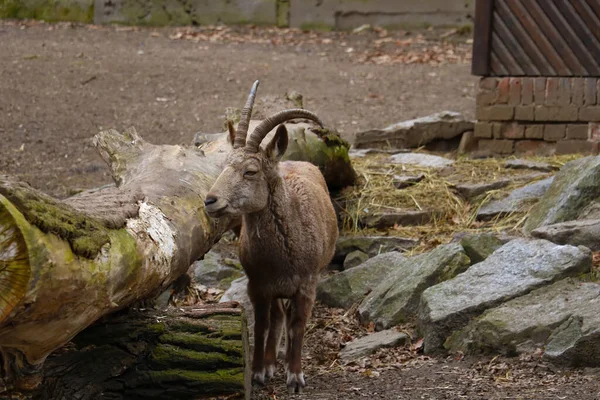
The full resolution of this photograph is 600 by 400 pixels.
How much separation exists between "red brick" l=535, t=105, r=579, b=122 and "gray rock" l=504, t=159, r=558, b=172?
870mm

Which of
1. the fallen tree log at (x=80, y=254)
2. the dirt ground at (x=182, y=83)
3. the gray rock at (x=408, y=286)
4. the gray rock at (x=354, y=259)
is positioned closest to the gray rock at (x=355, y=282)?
the dirt ground at (x=182, y=83)

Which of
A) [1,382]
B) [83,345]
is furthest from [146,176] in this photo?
[1,382]

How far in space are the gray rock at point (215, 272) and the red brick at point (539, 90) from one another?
13.1ft

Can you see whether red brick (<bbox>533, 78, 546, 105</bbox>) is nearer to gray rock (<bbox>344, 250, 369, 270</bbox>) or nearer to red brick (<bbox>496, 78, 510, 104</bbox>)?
red brick (<bbox>496, 78, 510, 104</bbox>)

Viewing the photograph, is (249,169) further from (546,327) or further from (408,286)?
(546,327)

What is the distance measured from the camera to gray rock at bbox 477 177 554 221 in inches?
324

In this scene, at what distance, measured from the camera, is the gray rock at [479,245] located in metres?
7.04

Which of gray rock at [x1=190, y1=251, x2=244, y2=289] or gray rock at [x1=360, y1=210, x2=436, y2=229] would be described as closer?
gray rock at [x1=190, y1=251, x2=244, y2=289]

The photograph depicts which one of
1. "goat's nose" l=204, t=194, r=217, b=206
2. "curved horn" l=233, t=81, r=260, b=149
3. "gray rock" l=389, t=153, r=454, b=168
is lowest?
"gray rock" l=389, t=153, r=454, b=168

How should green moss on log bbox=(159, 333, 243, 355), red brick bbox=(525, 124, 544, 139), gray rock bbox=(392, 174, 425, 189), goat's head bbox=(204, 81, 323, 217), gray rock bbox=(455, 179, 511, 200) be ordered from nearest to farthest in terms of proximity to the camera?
green moss on log bbox=(159, 333, 243, 355)
goat's head bbox=(204, 81, 323, 217)
gray rock bbox=(455, 179, 511, 200)
gray rock bbox=(392, 174, 425, 189)
red brick bbox=(525, 124, 544, 139)

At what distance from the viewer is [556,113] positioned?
10.2 meters

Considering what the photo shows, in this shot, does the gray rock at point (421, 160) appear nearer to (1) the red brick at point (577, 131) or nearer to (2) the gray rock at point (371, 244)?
(1) the red brick at point (577, 131)

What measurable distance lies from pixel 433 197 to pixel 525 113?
6.95 ft

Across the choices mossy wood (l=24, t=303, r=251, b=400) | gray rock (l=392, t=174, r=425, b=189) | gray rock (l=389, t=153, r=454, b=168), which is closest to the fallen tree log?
mossy wood (l=24, t=303, r=251, b=400)
